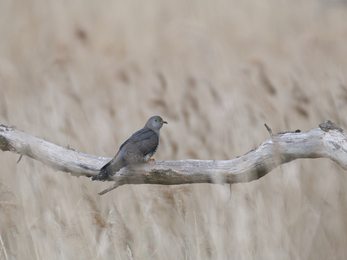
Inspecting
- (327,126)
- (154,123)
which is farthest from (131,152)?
(327,126)

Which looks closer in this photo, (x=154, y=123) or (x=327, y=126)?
(x=327, y=126)

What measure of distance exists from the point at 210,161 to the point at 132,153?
1.47ft

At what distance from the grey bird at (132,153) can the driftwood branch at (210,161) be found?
0.31 ft

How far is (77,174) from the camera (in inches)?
78.5

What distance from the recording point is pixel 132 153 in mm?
1875

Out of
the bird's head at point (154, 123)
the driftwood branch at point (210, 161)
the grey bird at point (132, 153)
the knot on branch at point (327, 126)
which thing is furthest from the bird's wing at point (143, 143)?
the knot on branch at point (327, 126)

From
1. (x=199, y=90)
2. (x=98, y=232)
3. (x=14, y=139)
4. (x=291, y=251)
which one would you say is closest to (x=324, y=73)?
(x=199, y=90)

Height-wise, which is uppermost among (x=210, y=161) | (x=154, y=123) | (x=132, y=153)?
(x=154, y=123)

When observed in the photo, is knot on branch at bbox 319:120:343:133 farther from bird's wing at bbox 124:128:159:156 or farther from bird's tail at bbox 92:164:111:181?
bird's tail at bbox 92:164:111:181

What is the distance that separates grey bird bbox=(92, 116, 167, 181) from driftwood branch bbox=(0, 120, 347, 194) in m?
0.10

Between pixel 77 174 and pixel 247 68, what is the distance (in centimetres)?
185

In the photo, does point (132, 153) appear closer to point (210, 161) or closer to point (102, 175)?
point (102, 175)

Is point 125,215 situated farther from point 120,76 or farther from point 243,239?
point 120,76

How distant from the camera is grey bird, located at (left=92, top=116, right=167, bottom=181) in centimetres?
177
